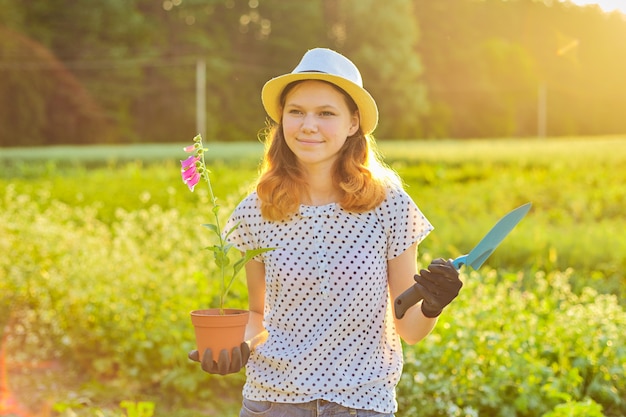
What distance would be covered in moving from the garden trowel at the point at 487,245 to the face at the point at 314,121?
1.57 ft

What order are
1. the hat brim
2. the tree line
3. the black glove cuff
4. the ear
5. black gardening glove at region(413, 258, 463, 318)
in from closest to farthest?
1. black gardening glove at region(413, 258, 463, 318)
2. the black glove cuff
3. the hat brim
4. the ear
5. the tree line

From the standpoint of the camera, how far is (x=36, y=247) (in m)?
6.30

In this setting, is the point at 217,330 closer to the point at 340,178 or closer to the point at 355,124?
the point at 340,178

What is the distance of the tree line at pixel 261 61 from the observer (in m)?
32.8

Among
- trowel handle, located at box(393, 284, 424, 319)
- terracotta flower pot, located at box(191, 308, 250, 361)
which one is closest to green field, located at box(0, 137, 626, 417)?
terracotta flower pot, located at box(191, 308, 250, 361)

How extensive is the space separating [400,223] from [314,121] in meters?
0.35

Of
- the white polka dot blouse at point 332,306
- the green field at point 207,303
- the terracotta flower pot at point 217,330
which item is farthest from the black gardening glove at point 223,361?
the green field at point 207,303

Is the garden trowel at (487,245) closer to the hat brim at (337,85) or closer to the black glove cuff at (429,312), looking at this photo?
the black glove cuff at (429,312)

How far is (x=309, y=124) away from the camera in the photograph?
2.20 metres

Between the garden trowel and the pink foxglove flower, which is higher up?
the pink foxglove flower

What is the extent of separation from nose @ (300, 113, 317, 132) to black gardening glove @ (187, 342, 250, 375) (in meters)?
0.58

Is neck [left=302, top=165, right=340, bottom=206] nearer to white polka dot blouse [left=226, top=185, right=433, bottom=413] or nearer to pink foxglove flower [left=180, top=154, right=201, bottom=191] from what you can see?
white polka dot blouse [left=226, top=185, right=433, bottom=413]

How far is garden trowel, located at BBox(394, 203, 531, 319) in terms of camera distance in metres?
1.85

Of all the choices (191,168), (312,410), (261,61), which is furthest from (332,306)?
(261,61)
